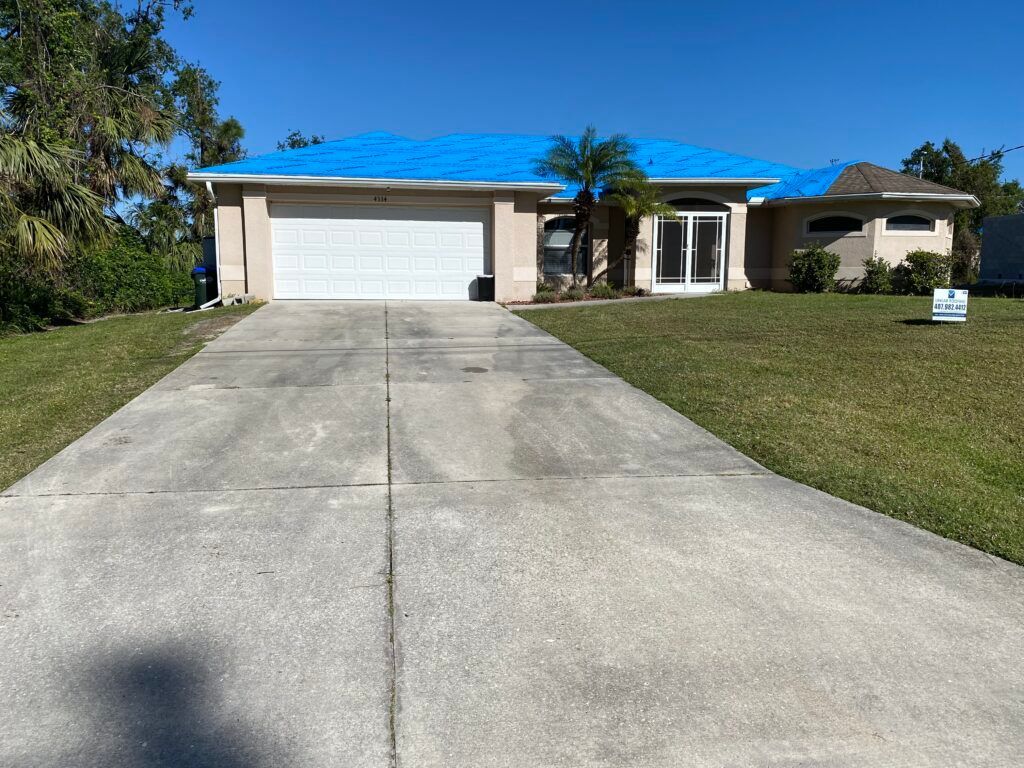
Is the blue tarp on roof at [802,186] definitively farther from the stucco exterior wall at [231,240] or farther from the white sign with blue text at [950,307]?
the stucco exterior wall at [231,240]

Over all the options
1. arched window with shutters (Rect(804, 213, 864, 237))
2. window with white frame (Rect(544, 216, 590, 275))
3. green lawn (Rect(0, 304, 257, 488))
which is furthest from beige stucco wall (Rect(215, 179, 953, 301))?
green lawn (Rect(0, 304, 257, 488))

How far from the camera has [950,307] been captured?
42.0 feet

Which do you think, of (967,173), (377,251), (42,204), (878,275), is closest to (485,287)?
(377,251)


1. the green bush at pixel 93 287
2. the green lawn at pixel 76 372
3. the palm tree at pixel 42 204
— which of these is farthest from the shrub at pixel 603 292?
the palm tree at pixel 42 204

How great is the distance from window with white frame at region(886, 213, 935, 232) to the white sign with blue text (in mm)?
9410

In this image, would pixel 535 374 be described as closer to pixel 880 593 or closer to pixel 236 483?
pixel 236 483

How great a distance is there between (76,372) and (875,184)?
2031 cm

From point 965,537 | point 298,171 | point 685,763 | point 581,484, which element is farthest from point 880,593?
point 298,171

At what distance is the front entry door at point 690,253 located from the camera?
830 inches

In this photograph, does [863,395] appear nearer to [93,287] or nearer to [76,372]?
[76,372]

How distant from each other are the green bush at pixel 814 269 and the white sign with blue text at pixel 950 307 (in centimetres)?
820

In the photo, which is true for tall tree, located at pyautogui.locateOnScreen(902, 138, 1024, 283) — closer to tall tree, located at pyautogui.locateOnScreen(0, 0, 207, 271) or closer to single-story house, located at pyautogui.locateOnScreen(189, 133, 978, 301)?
single-story house, located at pyautogui.locateOnScreen(189, 133, 978, 301)

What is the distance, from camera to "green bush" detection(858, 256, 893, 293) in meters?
20.9

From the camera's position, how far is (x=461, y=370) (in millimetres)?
9703
